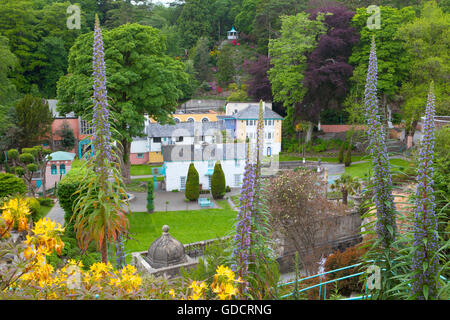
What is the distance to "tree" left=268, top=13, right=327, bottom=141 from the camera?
40062 millimetres

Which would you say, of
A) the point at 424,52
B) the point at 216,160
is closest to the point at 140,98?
the point at 216,160

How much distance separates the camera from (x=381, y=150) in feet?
13.2

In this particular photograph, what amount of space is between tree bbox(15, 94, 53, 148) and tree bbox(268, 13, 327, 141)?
21.5m

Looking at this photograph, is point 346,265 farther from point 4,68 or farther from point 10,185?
point 4,68

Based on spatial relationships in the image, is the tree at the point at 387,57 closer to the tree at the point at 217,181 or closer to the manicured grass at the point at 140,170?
the tree at the point at 217,181

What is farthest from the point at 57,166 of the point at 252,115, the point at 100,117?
the point at 100,117

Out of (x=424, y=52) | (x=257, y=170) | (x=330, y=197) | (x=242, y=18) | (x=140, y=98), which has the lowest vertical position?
(x=330, y=197)

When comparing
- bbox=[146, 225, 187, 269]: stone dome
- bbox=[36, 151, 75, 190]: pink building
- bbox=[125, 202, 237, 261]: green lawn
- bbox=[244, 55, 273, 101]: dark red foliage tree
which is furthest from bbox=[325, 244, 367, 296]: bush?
bbox=[244, 55, 273, 101]: dark red foliage tree

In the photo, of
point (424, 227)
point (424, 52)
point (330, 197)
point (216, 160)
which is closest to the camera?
point (424, 227)

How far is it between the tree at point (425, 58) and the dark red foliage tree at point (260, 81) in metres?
14.3

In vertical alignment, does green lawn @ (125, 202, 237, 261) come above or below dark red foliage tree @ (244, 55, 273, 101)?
below

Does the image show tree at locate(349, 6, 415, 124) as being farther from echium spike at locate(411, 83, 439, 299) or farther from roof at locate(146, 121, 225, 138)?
echium spike at locate(411, 83, 439, 299)
